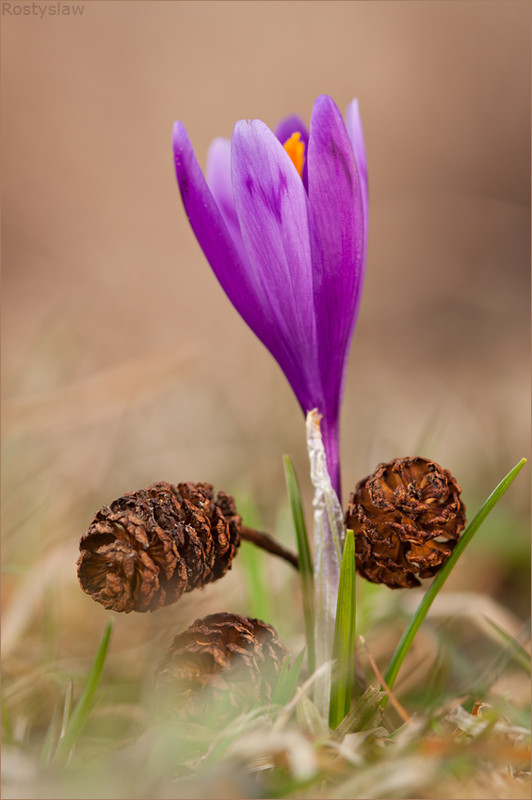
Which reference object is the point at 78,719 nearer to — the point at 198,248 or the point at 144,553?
the point at 144,553

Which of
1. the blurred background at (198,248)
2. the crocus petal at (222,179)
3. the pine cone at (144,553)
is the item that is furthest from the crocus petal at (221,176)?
the blurred background at (198,248)

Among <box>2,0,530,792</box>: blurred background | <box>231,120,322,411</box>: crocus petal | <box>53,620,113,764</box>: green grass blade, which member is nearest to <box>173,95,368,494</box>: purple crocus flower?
<box>231,120,322,411</box>: crocus petal

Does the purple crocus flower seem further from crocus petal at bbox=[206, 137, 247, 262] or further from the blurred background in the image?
the blurred background

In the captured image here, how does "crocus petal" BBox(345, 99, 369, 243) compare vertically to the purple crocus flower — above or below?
above

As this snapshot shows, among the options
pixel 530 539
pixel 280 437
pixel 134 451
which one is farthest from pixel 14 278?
pixel 530 539

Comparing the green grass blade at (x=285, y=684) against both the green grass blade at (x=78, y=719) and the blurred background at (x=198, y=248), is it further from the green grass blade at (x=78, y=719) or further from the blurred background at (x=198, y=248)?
the blurred background at (x=198, y=248)

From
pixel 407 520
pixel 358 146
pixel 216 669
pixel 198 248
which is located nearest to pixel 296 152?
pixel 358 146
